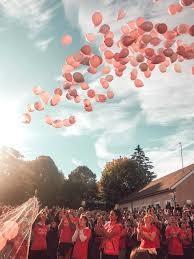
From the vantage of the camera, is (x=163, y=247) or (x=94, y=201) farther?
(x=94, y=201)

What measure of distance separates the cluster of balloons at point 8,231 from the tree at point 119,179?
6064cm

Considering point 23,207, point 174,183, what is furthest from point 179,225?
point 174,183

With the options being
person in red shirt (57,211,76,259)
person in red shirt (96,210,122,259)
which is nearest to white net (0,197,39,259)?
person in red shirt (96,210,122,259)

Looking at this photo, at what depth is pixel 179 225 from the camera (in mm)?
14227

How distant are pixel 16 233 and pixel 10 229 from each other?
0.49 ft

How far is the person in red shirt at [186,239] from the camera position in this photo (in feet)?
43.8

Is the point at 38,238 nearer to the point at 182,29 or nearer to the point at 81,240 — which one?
the point at 81,240

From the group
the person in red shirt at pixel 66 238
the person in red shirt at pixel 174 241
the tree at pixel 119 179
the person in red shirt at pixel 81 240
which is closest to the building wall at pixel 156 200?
the tree at pixel 119 179

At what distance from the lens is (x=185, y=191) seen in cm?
3272

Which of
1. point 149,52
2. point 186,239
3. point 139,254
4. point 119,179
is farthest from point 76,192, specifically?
point 139,254

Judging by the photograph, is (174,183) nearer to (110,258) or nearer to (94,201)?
(110,258)

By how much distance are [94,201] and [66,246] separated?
2309 inches

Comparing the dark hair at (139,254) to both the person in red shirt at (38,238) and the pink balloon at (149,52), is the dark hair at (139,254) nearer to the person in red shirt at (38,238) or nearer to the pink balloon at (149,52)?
the pink balloon at (149,52)

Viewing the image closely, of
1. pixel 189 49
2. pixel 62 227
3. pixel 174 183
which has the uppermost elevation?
pixel 174 183
